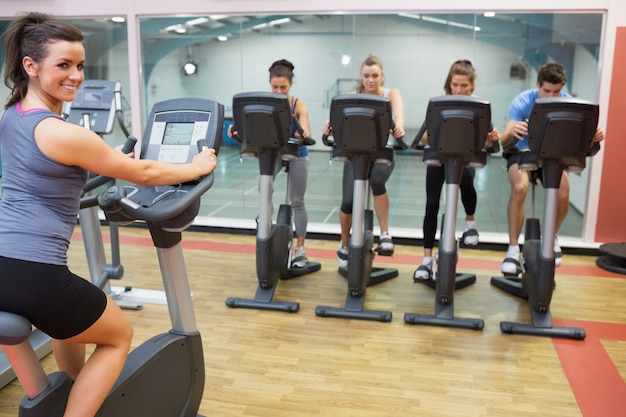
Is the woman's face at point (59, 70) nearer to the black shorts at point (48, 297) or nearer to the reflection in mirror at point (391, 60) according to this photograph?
the black shorts at point (48, 297)

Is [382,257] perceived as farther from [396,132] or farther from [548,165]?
[548,165]

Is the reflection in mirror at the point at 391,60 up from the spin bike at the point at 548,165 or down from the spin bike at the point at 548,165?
up

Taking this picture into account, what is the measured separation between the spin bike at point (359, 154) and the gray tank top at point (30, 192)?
204 cm

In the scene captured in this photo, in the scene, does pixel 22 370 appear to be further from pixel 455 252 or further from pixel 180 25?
pixel 180 25

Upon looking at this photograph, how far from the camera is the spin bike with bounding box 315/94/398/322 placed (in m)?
3.49

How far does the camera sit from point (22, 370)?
1.85 meters

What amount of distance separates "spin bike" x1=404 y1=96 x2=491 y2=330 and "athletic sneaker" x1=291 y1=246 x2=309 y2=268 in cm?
112

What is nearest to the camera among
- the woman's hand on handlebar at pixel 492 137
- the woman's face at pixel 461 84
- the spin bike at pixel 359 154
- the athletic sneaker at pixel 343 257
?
the spin bike at pixel 359 154

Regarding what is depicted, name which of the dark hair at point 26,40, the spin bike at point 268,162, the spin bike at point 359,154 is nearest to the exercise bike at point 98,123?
the spin bike at point 268,162

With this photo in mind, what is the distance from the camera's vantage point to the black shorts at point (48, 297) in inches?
65.9

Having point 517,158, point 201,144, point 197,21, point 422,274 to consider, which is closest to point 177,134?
point 201,144

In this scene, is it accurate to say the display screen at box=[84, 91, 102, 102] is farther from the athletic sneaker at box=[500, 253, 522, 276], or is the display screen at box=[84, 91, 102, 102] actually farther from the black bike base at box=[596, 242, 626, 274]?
the black bike base at box=[596, 242, 626, 274]

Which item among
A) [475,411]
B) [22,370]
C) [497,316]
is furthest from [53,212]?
[497,316]

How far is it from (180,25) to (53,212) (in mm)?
4594
